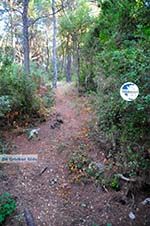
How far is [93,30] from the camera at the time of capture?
12859 millimetres

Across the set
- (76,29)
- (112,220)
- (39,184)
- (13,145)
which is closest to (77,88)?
(76,29)

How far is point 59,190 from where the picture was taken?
23.6ft

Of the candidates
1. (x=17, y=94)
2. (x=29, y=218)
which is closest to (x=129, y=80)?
(x=29, y=218)

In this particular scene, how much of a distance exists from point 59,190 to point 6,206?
1.31 m

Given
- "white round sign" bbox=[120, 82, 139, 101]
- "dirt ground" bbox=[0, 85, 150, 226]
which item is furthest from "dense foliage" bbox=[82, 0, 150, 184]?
"dirt ground" bbox=[0, 85, 150, 226]

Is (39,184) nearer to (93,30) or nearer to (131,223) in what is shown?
(131,223)

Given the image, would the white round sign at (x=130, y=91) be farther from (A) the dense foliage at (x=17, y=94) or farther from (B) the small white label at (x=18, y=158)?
(A) the dense foliage at (x=17, y=94)

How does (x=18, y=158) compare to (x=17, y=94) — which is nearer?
(x=18, y=158)

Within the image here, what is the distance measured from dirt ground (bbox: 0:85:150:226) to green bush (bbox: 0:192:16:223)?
0.39ft

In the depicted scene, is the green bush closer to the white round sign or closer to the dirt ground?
the dirt ground

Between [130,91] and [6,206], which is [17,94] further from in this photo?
[130,91]

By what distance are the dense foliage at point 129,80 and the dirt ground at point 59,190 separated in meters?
0.81

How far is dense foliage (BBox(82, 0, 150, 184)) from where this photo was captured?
15.9 ft

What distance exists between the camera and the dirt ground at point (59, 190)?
6320 mm
